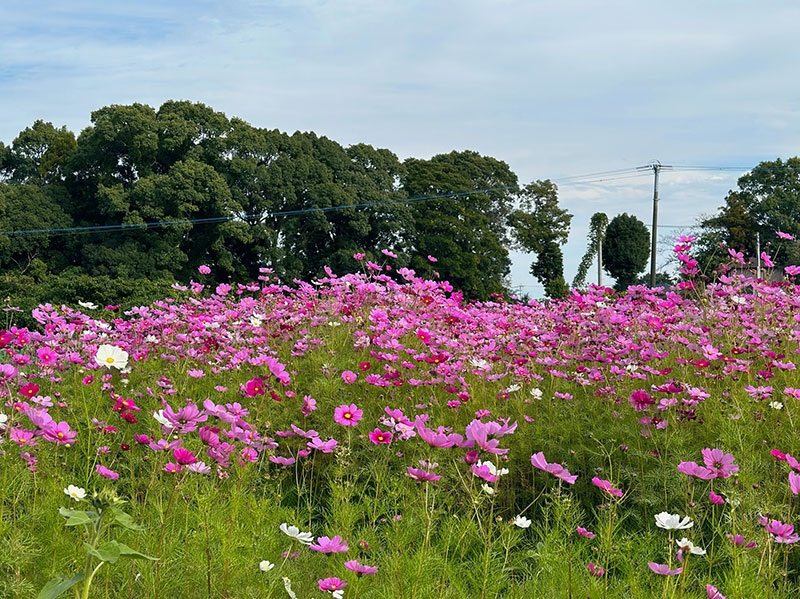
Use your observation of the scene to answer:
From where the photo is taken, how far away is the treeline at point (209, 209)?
21.0 meters

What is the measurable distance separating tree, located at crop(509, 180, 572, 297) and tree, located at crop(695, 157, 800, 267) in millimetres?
6593

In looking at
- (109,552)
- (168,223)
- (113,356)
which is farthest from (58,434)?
(168,223)

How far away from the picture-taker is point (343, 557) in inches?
97.8

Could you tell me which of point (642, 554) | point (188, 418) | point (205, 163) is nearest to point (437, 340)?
point (642, 554)

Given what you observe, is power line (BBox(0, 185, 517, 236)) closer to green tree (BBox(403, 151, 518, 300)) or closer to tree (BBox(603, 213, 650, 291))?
green tree (BBox(403, 151, 518, 300))

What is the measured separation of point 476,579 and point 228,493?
4.01 ft

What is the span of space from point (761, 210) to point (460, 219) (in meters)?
16.7

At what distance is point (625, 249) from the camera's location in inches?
1502

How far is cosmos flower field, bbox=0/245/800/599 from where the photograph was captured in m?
2.06

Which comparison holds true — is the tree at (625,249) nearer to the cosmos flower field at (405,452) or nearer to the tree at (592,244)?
the tree at (592,244)

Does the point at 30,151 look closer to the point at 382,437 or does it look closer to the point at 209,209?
the point at 209,209

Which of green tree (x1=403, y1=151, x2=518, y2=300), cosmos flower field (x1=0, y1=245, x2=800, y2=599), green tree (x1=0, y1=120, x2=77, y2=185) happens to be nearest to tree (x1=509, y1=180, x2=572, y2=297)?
green tree (x1=403, y1=151, x2=518, y2=300)

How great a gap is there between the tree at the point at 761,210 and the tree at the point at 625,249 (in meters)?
3.55

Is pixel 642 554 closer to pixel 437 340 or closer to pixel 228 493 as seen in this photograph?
pixel 228 493
